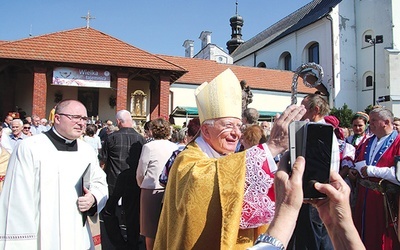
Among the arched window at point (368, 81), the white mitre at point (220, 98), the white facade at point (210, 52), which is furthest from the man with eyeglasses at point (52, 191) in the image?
the white facade at point (210, 52)

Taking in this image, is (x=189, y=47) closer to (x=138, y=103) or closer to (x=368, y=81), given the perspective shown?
(x=368, y=81)

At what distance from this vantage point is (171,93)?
23234mm

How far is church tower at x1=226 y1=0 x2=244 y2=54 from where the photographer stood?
4944cm

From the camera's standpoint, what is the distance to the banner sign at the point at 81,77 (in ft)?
58.0

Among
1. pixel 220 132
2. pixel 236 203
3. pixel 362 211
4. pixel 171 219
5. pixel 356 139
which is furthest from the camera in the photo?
pixel 356 139

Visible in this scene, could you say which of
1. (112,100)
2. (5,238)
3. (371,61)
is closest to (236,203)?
(5,238)

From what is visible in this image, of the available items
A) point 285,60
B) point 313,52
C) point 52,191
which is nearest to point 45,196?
point 52,191

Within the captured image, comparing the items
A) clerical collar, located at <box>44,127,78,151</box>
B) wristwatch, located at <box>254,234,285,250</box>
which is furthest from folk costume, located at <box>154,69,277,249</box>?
clerical collar, located at <box>44,127,78,151</box>

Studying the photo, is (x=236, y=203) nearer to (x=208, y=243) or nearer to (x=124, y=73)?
(x=208, y=243)

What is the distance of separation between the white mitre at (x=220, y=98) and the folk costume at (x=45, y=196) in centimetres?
138

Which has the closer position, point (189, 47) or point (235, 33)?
point (189, 47)

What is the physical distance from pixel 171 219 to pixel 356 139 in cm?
522

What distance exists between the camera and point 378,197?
3846 mm

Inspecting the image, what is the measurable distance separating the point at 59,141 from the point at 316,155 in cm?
257
